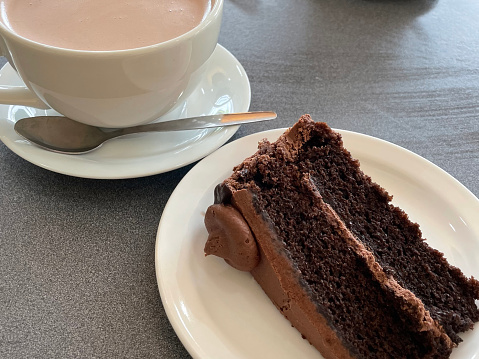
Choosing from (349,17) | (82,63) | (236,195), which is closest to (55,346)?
(236,195)

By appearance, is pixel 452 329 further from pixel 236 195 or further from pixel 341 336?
pixel 236 195

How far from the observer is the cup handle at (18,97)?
1141 millimetres

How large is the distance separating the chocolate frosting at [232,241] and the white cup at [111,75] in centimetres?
33

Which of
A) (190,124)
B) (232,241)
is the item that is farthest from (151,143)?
(232,241)

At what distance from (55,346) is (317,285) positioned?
1.71 ft

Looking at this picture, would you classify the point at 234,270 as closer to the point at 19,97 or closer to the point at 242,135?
the point at 242,135

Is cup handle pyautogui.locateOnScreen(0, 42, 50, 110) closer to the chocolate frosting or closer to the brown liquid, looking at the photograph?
the brown liquid

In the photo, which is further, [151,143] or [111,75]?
[151,143]

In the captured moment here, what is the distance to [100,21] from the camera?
1049mm

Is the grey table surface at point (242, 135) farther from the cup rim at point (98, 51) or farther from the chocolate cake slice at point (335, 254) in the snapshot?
the cup rim at point (98, 51)

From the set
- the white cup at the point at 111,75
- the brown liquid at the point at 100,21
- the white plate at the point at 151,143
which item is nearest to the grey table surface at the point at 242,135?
the white plate at the point at 151,143

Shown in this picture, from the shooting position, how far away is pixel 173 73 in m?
1.03

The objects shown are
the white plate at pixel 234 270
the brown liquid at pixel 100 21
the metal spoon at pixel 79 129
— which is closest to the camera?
the white plate at pixel 234 270

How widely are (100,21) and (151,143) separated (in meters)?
0.32
